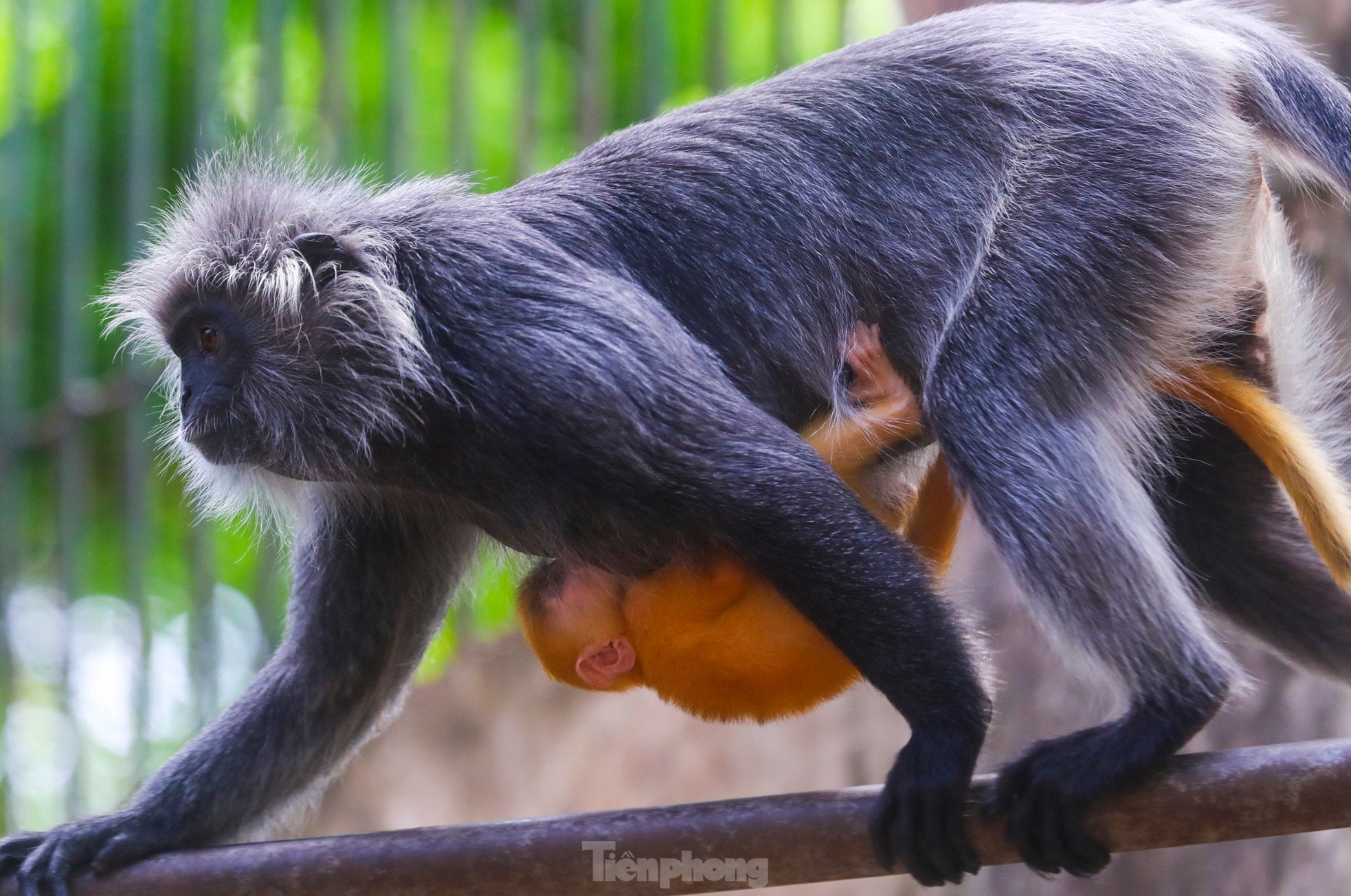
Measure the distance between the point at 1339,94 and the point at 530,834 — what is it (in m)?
2.18

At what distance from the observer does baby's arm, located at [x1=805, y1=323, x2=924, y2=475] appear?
109 inches

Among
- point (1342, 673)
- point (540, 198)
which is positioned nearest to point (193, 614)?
point (540, 198)

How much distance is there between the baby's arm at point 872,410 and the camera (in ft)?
9.12

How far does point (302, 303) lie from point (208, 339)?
22 centimetres

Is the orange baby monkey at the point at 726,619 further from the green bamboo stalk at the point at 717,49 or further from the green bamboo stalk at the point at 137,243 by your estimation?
the green bamboo stalk at the point at 137,243

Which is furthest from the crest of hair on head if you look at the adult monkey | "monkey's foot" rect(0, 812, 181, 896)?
"monkey's foot" rect(0, 812, 181, 896)

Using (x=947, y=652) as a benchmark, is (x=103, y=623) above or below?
below

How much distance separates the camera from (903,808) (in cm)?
236

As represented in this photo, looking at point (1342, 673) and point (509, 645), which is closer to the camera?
point (1342, 673)

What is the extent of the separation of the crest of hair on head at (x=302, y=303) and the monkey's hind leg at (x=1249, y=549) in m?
1.63

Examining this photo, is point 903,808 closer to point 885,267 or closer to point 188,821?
point 885,267

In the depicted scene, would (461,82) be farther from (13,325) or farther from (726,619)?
(726,619)

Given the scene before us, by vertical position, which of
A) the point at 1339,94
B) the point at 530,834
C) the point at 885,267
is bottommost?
the point at 530,834

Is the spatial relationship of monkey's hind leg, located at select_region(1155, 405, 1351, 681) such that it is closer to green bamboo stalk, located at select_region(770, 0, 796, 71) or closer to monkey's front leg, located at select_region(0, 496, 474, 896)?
monkey's front leg, located at select_region(0, 496, 474, 896)
